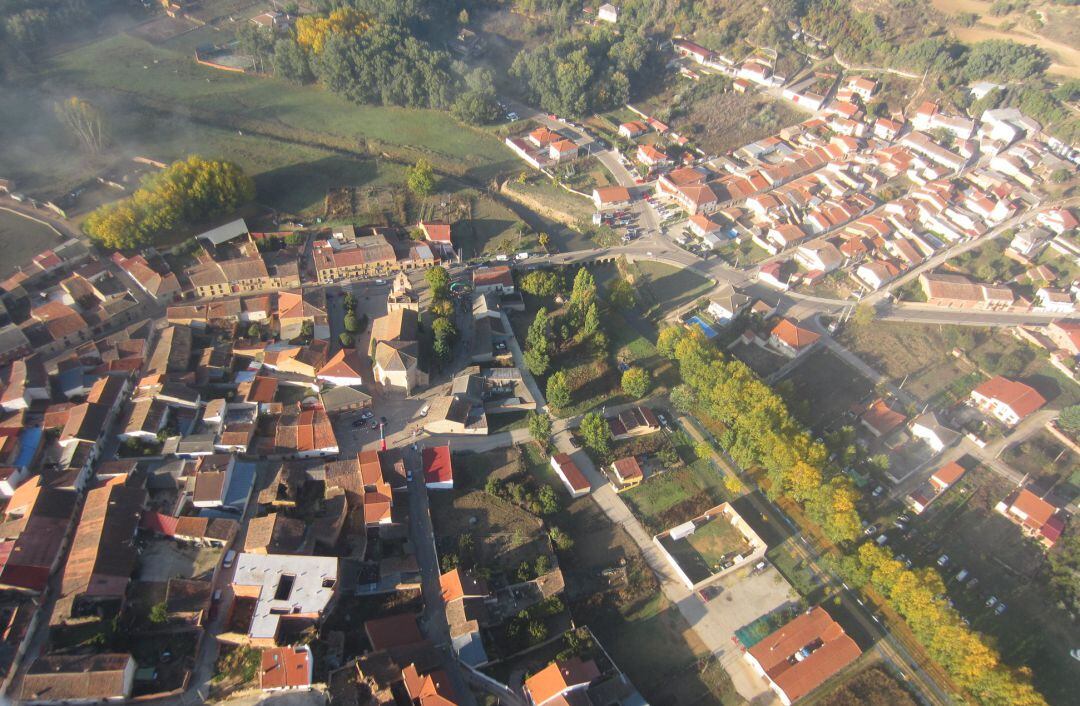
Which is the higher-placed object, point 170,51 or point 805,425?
point 170,51

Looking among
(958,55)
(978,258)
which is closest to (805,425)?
(978,258)

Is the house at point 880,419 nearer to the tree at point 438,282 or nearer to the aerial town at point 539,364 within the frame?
the aerial town at point 539,364

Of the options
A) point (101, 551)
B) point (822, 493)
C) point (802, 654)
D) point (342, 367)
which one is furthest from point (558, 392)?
point (101, 551)

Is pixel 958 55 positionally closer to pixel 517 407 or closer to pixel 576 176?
pixel 576 176

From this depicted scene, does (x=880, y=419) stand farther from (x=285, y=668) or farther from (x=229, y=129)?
(x=229, y=129)

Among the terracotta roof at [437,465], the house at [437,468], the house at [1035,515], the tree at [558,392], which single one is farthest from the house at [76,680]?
the house at [1035,515]

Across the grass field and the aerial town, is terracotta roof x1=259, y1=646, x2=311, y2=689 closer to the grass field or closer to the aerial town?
the aerial town
